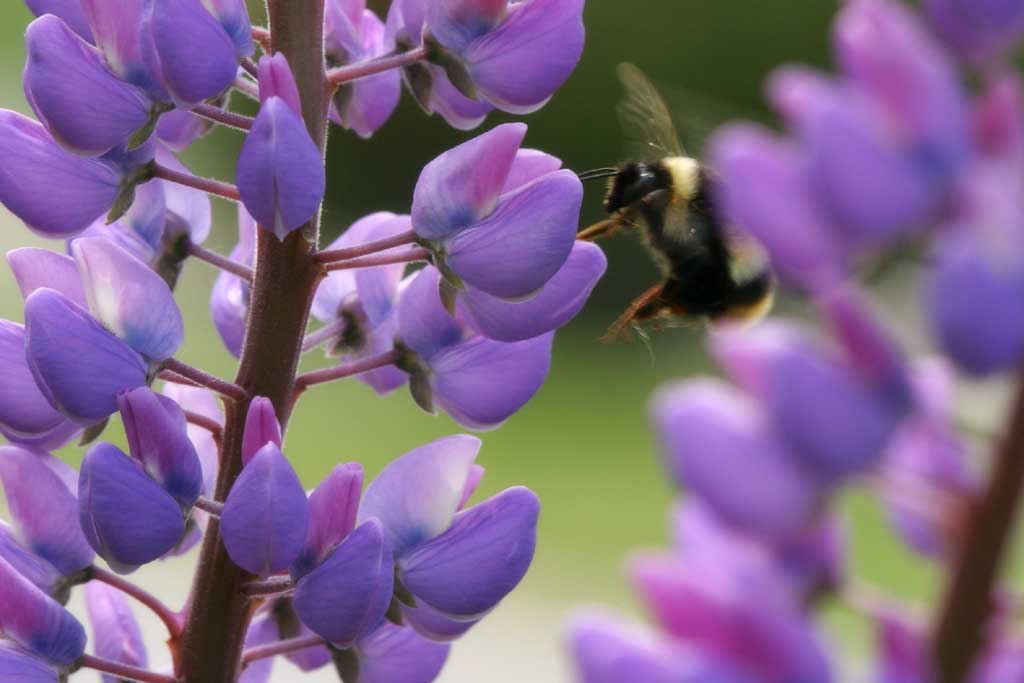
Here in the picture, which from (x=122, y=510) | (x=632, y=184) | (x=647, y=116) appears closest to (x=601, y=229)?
(x=632, y=184)

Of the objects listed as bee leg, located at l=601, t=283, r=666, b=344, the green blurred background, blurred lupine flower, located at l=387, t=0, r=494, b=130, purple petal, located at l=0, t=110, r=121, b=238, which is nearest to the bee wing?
bee leg, located at l=601, t=283, r=666, b=344

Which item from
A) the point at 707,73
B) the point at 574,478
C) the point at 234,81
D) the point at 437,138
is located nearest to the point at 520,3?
the point at 234,81

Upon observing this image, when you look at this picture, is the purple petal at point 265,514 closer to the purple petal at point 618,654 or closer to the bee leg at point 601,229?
the purple petal at point 618,654

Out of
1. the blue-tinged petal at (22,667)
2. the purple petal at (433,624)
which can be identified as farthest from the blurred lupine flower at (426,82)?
the blue-tinged petal at (22,667)

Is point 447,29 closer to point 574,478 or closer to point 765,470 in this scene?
point 765,470

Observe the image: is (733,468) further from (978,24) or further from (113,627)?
(113,627)

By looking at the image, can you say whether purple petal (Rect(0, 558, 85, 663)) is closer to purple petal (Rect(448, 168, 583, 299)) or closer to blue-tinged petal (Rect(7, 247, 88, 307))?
blue-tinged petal (Rect(7, 247, 88, 307))

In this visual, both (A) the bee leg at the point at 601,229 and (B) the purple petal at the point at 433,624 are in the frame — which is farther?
(A) the bee leg at the point at 601,229
